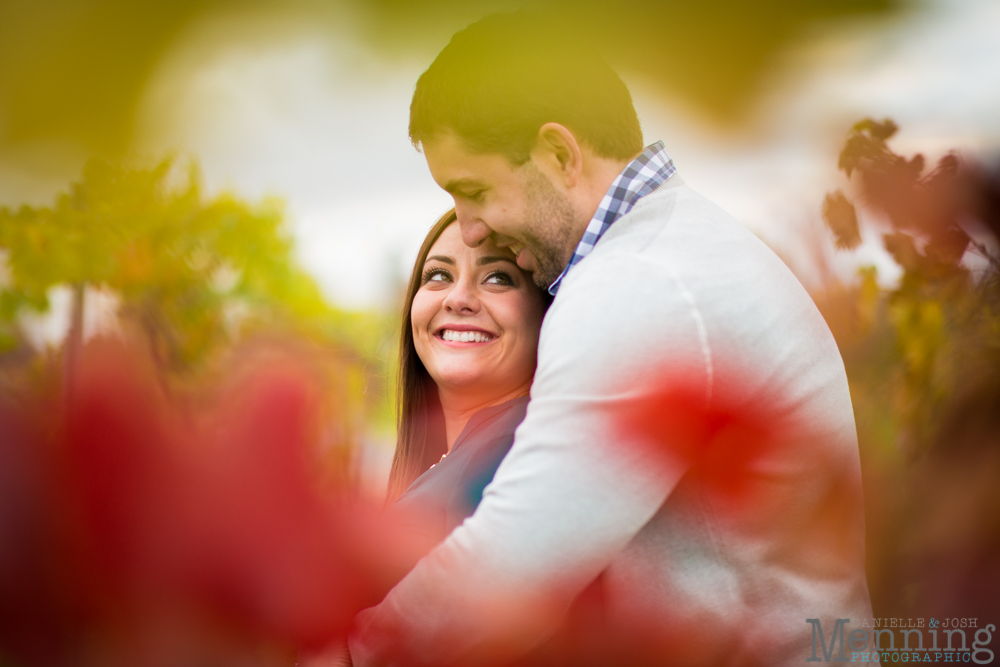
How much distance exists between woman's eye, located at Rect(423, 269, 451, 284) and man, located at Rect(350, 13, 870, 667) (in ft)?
1.30

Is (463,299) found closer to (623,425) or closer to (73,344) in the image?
(623,425)

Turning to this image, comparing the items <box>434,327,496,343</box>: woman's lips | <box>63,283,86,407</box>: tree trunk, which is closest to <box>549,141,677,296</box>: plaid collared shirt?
<box>434,327,496,343</box>: woman's lips

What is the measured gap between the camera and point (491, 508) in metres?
0.97

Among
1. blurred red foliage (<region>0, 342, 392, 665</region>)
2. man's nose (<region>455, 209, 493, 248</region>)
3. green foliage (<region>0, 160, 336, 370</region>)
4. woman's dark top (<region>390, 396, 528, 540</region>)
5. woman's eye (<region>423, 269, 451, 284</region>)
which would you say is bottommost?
woman's dark top (<region>390, 396, 528, 540</region>)

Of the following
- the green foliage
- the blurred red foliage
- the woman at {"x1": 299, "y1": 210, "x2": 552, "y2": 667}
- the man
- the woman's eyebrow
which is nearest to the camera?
the blurred red foliage

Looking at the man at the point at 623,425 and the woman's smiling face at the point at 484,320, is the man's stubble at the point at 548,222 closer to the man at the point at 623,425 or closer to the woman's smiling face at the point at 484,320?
the man at the point at 623,425

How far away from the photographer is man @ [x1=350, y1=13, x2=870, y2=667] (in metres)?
0.89

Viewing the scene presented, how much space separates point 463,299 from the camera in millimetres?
1773

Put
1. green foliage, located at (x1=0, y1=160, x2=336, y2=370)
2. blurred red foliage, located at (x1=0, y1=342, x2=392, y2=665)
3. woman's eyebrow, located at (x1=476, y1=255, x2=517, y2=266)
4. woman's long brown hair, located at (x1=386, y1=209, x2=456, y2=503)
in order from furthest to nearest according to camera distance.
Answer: woman's long brown hair, located at (x1=386, y1=209, x2=456, y2=503) < woman's eyebrow, located at (x1=476, y1=255, x2=517, y2=266) < green foliage, located at (x1=0, y1=160, x2=336, y2=370) < blurred red foliage, located at (x1=0, y1=342, x2=392, y2=665)

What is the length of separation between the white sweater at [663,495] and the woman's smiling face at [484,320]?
521 millimetres

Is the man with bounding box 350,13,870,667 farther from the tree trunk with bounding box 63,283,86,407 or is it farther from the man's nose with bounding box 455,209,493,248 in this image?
the tree trunk with bounding box 63,283,86,407

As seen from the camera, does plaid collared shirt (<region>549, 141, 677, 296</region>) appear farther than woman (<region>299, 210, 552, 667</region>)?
No

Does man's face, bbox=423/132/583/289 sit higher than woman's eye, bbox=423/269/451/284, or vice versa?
man's face, bbox=423/132/583/289

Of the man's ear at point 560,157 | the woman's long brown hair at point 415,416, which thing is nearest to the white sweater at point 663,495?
the man's ear at point 560,157
